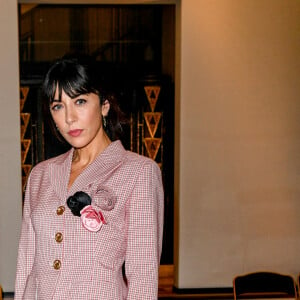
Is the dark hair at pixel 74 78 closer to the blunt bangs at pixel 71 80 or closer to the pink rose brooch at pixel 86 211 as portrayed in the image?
the blunt bangs at pixel 71 80

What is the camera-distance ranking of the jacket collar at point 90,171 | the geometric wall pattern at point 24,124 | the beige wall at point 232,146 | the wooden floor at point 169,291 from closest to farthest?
1. the jacket collar at point 90,171
2. the beige wall at point 232,146
3. the wooden floor at point 169,291
4. the geometric wall pattern at point 24,124

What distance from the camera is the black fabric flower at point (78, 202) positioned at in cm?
205

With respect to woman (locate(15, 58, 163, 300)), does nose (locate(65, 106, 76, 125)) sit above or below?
above

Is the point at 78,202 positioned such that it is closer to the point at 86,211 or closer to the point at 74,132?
the point at 86,211

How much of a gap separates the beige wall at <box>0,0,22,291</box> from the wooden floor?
126 centimetres

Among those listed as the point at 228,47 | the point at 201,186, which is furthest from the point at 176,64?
the point at 201,186

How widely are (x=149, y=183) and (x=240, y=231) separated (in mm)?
3855

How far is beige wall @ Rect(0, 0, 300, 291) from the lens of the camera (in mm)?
5605

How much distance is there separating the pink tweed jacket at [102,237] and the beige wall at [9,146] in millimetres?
3335

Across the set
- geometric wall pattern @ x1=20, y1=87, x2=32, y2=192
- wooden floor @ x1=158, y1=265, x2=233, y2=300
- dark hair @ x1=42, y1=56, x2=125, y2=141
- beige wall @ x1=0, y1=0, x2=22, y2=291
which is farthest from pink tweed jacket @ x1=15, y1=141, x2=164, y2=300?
geometric wall pattern @ x1=20, y1=87, x2=32, y2=192

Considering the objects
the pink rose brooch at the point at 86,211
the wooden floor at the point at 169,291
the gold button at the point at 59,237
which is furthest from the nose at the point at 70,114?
the wooden floor at the point at 169,291

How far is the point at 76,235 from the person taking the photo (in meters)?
2.05

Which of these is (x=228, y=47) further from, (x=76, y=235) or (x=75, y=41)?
(x=76, y=235)

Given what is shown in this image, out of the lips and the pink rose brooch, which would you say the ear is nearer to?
the lips
